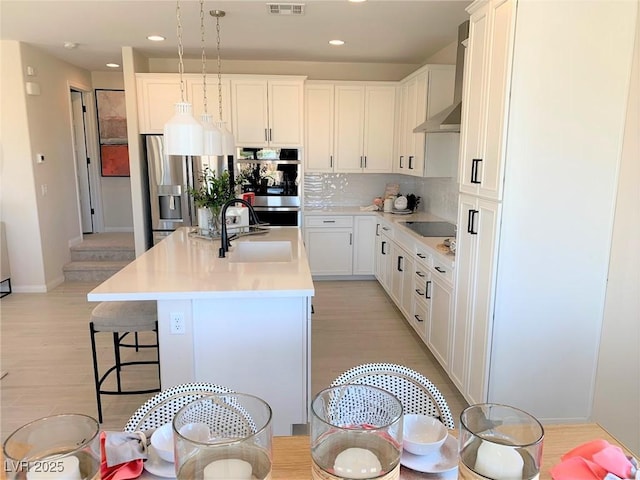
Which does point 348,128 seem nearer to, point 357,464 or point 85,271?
point 85,271

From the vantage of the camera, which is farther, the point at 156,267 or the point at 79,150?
the point at 79,150

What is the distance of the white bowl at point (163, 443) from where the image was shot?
3.15 feet

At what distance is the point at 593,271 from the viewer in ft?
7.57

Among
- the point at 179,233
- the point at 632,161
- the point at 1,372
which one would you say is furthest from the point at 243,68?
the point at 632,161

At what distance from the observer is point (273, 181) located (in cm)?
525

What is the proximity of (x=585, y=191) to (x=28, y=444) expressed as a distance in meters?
2.42

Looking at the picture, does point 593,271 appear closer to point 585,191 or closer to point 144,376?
point 585,191

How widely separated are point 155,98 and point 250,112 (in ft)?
3.44

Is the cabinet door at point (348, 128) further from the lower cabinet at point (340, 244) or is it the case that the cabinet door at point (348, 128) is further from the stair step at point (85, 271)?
the stair step at point (85, 271)

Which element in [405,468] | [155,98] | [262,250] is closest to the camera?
[405,468]

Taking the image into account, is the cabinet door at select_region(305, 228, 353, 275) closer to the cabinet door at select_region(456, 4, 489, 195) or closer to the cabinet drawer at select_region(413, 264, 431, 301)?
the cabinet drawer at select_region(413, 264, 431, 301)

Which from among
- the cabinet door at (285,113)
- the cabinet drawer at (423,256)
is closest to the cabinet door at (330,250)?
the cabinet door at (285,113)

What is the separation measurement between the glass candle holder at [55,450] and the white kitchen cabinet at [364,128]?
4825mm

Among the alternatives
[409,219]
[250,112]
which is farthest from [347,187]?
[250,112]
